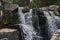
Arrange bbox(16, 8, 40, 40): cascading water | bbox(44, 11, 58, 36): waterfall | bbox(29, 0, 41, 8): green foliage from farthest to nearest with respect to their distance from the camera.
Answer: bbox(29, 0, 41, 8): green foliage
bbox(44, 11, 58, 36): waterfall
bbox(16, 8, 40, 40): cascading water

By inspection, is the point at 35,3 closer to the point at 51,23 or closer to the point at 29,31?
the point at 51,23

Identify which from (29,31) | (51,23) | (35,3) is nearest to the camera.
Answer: (29,31)

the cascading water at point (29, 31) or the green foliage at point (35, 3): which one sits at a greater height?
the green foliage at point (35, 3)

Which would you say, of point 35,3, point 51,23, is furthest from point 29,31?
point 35,3

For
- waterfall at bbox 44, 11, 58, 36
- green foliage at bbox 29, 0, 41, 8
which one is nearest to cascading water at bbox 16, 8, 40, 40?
waterfall at bbox 44, 11, 58, 36

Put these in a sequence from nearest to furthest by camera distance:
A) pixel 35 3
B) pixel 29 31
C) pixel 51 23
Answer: pixel 29 31 → pixel 51 23 → pixel 35 3

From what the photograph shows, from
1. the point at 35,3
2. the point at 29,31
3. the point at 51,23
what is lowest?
the point at 29,31

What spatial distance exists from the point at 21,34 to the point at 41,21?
2010mm

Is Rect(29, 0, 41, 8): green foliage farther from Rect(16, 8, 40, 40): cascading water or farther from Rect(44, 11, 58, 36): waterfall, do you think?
Rect(16, 8, 40, 40): cascading water

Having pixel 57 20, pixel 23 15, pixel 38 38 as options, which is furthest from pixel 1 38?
pixel 57 20

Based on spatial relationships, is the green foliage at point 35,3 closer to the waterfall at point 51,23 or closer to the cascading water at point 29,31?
the waterfall at point 51,23

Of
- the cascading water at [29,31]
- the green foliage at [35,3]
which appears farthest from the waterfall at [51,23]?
the green foliage at [35,3]

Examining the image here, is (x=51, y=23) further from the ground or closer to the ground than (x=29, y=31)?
further from the ground

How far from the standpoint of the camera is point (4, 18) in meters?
9.05
